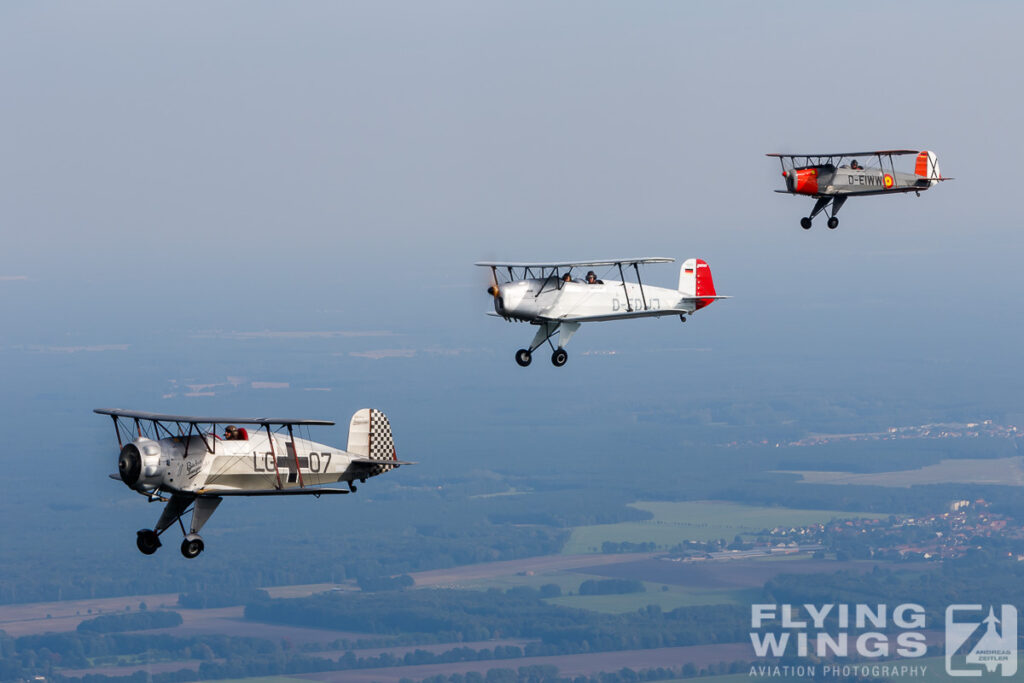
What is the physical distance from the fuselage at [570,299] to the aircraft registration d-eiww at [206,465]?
448 inches

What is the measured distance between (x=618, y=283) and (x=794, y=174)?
39.5 ft

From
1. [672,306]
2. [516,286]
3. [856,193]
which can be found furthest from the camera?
[856,193]

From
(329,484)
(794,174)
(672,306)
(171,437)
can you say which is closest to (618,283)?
(672,306)

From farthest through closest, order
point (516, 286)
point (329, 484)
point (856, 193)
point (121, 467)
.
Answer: point (856, 193) < point (516, 286) < point (329, 484) < point (121, 467)

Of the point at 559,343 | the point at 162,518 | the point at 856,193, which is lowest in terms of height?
the point at 162,518

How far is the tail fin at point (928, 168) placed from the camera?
80562 millimetres

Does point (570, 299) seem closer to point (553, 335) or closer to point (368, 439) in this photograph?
point (553, 335)

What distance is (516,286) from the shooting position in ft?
221

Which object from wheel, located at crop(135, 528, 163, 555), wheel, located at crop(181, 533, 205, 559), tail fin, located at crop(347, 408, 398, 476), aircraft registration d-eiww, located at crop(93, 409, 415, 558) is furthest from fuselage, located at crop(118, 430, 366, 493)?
tail fin, located at crop(347, 408, 398, 476)

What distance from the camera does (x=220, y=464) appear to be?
2184 inches

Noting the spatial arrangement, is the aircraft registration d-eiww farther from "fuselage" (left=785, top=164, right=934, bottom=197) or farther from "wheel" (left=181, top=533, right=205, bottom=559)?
"fuselage" (left=785, top=164, right=934, bottom=197)

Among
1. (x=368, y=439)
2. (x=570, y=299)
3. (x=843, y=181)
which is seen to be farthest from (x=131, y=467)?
(x=843, y=181)

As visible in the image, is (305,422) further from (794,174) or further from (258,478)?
(794,174)

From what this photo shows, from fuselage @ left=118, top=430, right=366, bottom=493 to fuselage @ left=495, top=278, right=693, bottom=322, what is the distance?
40.2 feet
